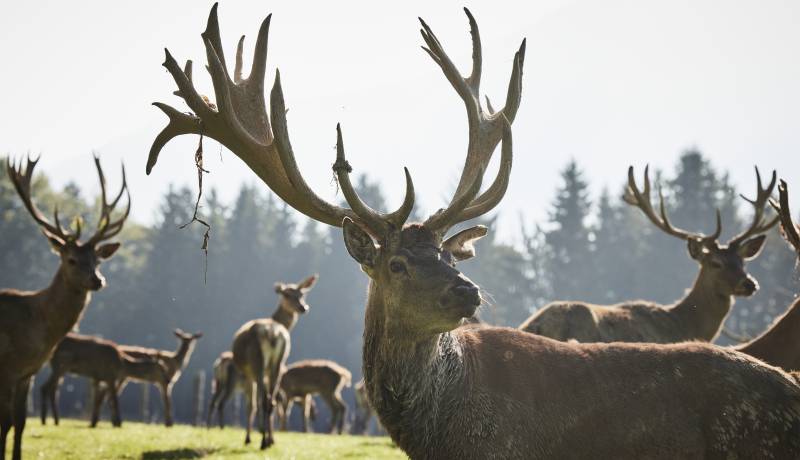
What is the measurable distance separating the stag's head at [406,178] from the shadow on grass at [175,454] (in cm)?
513

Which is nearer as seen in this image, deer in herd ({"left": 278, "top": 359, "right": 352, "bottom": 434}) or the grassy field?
the grassy field

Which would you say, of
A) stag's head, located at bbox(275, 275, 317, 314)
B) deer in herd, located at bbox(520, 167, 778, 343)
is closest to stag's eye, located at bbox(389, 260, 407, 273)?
deer in herd, located at bbox(520, 167, 778, 343)

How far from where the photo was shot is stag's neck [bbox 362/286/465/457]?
404 cm

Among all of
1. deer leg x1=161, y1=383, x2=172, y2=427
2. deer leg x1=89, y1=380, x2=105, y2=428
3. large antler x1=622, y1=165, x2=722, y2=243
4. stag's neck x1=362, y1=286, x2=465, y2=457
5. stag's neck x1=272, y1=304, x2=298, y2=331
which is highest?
large antler x1=622, y1=165, x2=722, y2=243

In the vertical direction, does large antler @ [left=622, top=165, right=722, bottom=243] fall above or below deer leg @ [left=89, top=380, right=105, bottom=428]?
above

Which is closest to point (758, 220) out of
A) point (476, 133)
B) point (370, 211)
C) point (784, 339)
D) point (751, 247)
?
point (751, 247)

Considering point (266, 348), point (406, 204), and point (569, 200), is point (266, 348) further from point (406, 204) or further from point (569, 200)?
point (569, 200)

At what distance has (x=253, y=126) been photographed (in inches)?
226

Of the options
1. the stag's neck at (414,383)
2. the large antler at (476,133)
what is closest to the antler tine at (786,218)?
the large antler at (476,133)

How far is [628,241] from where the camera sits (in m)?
64.1

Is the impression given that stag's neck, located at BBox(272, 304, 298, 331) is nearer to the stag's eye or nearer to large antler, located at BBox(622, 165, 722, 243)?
large antler, located at BBox(622, 165, 722, 243)

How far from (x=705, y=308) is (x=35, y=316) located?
28.6 ft

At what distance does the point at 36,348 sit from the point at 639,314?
7205 millimetres

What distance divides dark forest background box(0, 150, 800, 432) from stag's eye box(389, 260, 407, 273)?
50301 mm
